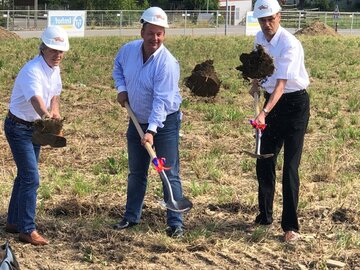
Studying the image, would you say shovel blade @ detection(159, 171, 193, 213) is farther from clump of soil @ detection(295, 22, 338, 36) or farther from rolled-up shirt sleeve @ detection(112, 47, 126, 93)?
clump of soil @ detection(295, 22, 338, 36)

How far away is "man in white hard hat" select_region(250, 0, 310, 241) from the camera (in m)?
4.92

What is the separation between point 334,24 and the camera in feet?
156

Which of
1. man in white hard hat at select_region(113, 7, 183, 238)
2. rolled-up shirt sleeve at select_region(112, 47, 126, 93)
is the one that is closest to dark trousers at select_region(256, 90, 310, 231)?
man in white hard hat at select_region(113, 7, 183, 238)

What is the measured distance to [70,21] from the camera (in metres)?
33.0

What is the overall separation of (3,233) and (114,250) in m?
1.03

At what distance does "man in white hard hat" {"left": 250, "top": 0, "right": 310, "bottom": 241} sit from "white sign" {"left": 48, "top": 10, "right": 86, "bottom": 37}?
28.2 metres

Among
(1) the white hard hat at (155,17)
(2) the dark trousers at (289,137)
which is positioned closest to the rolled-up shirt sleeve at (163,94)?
(1) the white hard hat at (155,17)

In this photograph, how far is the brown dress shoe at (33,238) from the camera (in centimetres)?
491

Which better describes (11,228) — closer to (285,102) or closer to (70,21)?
(285,102)

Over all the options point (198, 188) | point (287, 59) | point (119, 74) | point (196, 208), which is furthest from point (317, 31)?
point (119, 74)

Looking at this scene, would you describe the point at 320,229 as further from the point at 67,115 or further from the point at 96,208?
the point at 67,115

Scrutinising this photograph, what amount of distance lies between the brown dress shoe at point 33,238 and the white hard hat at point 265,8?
8.10ft

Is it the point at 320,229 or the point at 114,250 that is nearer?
the point at 114,250

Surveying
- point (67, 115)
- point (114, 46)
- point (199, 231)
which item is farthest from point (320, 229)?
point (114, 46)
